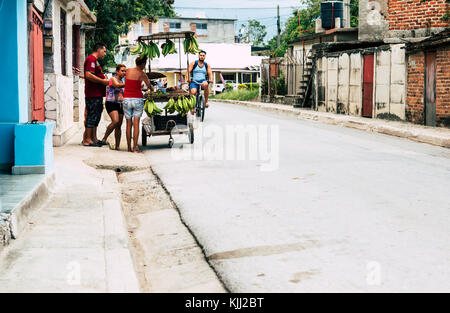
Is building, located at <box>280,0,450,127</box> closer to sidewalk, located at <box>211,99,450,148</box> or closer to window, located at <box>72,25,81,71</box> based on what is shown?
sidewalk, located at <box>211,99,450,148</box>

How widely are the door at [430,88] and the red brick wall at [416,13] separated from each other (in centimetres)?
465

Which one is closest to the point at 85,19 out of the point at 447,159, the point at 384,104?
the point at 384,104

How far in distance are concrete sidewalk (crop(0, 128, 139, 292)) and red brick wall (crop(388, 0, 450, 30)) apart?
54.3 ft

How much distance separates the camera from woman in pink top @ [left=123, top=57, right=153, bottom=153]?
11.6 metres

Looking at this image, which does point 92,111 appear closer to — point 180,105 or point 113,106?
point 113,106

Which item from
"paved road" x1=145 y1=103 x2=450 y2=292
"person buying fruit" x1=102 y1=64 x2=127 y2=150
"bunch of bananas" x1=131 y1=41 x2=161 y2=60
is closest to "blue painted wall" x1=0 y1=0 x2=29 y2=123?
"paved road" x1=145 y1=103 x2=450 y2=292

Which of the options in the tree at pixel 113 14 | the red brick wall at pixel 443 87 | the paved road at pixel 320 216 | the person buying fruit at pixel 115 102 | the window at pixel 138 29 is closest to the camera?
the paved road at pixel 320 216

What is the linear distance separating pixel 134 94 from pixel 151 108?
0.47 metres

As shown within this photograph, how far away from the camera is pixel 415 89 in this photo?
17.6 meters

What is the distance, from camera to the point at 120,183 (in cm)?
940

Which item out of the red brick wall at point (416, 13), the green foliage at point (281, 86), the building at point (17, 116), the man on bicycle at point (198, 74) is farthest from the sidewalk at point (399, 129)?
the green foliage at point (281, 86)

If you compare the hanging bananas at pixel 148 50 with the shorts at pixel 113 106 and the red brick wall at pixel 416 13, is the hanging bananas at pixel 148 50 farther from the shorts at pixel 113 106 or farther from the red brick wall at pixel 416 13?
the red brick wall at pixel 416 13

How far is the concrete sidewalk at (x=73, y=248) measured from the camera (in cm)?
434
